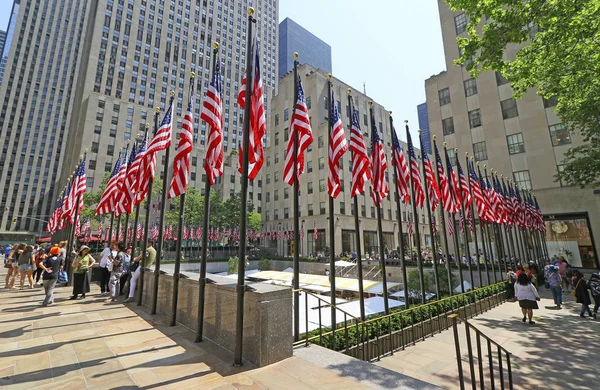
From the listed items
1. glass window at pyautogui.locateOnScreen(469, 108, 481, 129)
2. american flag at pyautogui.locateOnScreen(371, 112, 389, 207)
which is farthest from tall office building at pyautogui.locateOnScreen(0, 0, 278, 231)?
american flag at pyautogui.locateOnScreen(371, 112, 389, 207)

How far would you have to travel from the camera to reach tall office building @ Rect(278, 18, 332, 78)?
147 m

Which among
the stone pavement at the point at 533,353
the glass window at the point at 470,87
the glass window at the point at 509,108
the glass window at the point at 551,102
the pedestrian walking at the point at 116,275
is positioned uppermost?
the glass window at the point at 470,87

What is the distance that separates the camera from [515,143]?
108 feet

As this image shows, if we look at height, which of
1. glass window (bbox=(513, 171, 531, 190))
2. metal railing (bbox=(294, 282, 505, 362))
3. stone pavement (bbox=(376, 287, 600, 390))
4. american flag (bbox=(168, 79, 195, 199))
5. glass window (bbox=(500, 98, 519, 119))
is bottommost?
stone pavement (bbox=(376, 287, 600, 390))

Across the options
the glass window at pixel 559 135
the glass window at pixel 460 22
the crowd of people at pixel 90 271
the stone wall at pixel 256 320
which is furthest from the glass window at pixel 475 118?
the stone wall at pixel 256 320

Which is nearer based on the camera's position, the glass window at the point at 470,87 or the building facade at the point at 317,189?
the glass window at the point at 470,87

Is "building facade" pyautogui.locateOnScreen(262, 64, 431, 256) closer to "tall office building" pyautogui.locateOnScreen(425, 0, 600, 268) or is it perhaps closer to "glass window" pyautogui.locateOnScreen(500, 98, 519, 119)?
"tall office building" pyautogui.locateOnScreen(425, 0, 600, 268)

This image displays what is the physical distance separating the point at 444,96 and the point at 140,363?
4474cm

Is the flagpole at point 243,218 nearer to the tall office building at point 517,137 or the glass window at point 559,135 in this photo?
the tall office building at point 517,137

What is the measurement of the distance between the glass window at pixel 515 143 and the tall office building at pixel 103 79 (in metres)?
55.1

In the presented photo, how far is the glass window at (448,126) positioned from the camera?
126ft

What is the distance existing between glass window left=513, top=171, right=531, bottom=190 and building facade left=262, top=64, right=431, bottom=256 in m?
22.7

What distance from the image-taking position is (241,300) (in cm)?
566

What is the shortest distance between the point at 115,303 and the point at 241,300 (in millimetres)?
→ 8317
